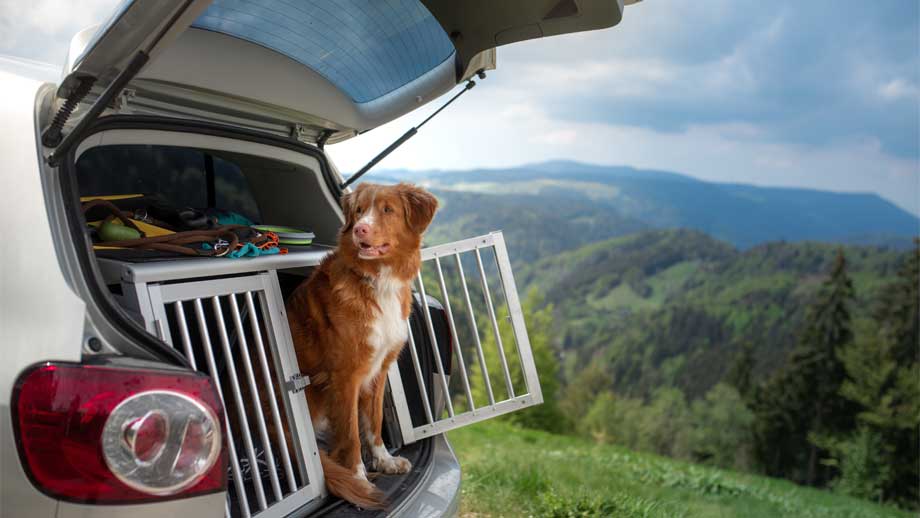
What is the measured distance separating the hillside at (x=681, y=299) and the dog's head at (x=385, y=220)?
208ft

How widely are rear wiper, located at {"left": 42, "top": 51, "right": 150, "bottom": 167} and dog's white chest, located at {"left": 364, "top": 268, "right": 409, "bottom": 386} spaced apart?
1159 millimetres

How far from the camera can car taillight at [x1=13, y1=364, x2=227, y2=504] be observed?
124 cm

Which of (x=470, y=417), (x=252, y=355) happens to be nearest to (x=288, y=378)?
(x=252, y=355)

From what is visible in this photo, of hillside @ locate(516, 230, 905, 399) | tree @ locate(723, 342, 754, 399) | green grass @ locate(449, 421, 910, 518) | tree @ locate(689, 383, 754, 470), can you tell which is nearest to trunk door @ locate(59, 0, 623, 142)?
green grass @ locate(449, 421, 910, 518)

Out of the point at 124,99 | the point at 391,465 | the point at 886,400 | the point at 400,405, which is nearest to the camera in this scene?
the point at 124,99

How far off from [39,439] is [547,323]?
4331 cm

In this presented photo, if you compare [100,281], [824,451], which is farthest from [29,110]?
[824,451]

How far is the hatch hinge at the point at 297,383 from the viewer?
7.75ft

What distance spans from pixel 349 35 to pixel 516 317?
54.4 inches

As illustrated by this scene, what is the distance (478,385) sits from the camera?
41.0 metres

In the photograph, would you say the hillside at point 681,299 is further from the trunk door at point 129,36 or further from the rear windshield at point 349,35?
the trunk door at point 129,36

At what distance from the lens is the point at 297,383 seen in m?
2.38

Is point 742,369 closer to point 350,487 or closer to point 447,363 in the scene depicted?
point 447,363

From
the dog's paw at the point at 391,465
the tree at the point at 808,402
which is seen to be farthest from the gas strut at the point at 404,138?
the tree at the point at 808,402
